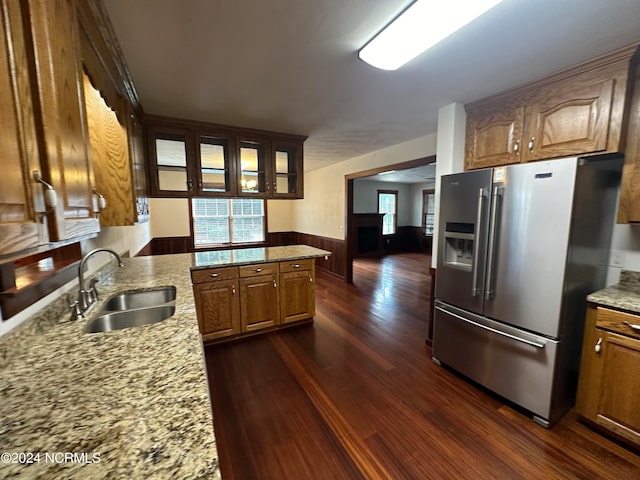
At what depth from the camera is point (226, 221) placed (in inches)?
250

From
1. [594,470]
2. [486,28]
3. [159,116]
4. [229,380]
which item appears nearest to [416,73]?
[486,28]

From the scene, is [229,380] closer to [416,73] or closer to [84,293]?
[84,293]

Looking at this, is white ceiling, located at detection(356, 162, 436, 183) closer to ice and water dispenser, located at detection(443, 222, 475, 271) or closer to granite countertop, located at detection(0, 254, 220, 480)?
ice and water dispenser, located at detection(443, 222, 475, 271)

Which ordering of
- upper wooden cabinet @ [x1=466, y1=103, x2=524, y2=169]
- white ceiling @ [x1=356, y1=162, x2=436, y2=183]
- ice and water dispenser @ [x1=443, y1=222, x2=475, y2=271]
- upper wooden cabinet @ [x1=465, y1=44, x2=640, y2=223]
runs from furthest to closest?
1. white ceiling @ [x1=356, y1=162, x2=436, y2=183]
2. ice and water dispenser @ [x1=443, y1=222, x2=475, y2=271]
3. upper wooden cabinet @ [x1=466, y1=103, x2=524, y2=169]
4. upper wooden cabinet @ [x1=465, y1=44, x2=640, y2=223]

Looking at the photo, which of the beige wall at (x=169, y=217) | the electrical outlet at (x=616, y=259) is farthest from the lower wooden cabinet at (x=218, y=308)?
the beige wall at (x=169, y=217)

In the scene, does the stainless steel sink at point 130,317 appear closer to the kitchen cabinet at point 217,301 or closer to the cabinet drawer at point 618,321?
the kitchen cabinet at point 217,301

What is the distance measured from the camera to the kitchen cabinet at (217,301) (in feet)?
8.52

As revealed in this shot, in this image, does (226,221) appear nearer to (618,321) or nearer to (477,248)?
(477,248)

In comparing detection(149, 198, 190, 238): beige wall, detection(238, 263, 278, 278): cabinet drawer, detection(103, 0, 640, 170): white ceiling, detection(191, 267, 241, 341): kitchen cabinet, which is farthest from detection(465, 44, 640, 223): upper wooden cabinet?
detection(149, 198, 190, 238): beige wall

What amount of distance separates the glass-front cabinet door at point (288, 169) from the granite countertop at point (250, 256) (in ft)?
2.32

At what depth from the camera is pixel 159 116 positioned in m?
2.54

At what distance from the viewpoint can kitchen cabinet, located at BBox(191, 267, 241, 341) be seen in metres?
2.60

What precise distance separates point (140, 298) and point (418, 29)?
2.32 metres

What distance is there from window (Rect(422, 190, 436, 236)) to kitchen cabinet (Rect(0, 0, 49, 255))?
349 inches
